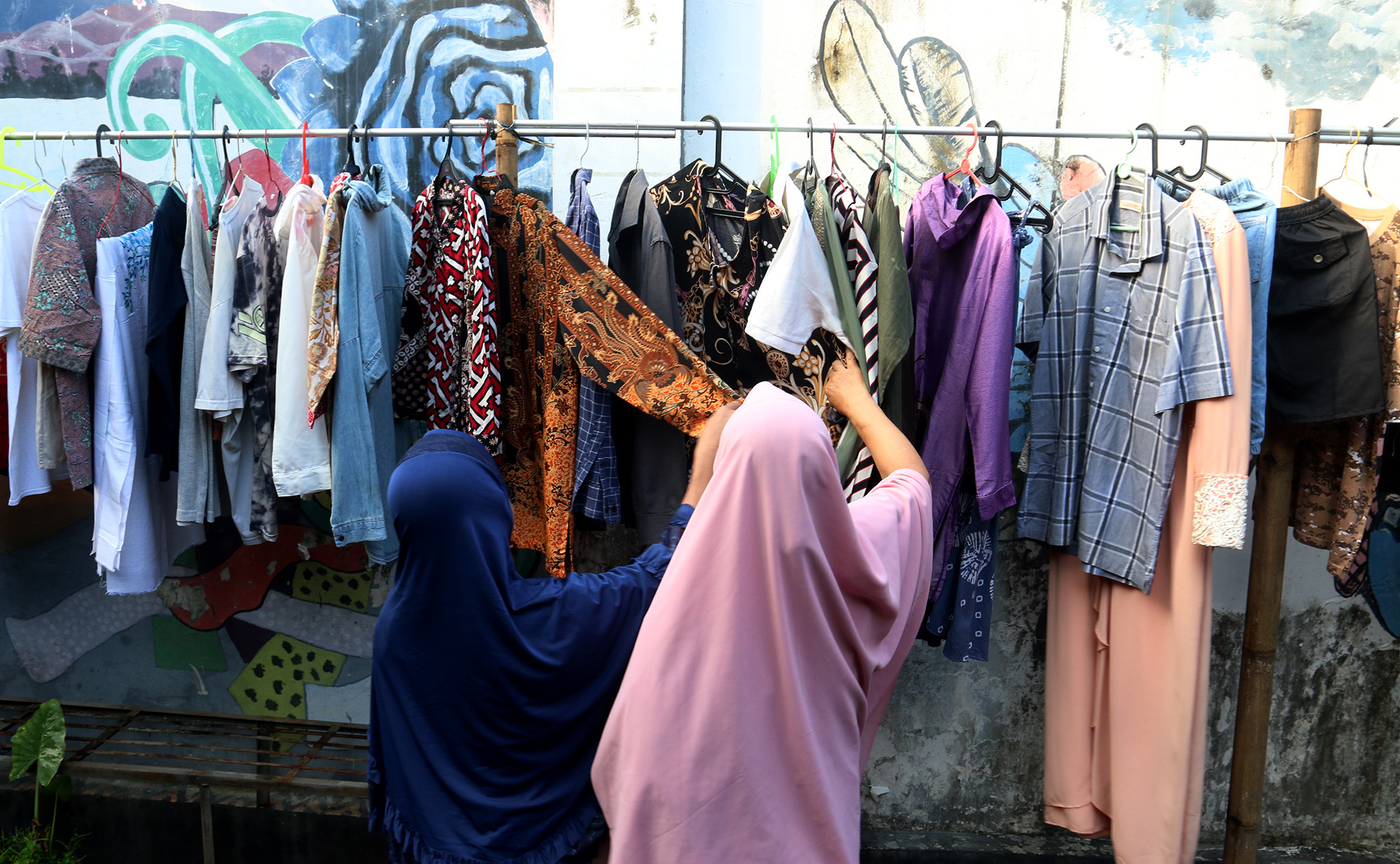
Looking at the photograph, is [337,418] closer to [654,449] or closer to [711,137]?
[654,449]

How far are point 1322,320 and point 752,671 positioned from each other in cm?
190

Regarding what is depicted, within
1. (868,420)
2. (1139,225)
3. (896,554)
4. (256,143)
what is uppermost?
(256,143)

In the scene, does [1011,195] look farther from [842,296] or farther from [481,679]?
[481,679]

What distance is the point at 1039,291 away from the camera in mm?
2281

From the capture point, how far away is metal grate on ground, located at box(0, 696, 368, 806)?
104 inches

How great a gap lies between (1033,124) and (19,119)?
12.7ft

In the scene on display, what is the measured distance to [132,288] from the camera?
2.42 metres

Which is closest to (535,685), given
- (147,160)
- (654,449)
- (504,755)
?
(504,755)

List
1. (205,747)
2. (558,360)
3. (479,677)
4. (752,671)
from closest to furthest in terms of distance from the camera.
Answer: (752,671) < (479,677) < (558,360) < (205,747)

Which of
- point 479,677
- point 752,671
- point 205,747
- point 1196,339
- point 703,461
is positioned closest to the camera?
point 752,671

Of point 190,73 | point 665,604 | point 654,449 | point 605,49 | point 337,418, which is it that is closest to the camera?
point 665,604

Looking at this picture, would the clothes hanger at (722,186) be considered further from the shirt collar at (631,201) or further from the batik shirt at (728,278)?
the shirt collar at (631,201)

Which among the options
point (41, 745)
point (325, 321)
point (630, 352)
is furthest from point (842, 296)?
point (41, 745)

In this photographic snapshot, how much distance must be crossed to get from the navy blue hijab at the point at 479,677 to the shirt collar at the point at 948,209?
3.90 ft
